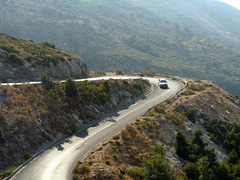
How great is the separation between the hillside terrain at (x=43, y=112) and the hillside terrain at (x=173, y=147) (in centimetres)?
595

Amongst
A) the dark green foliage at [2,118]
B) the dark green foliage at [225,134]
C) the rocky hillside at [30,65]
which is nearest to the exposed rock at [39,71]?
the rocky hillside at [30,65]

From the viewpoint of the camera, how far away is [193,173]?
A: 62.4 feet

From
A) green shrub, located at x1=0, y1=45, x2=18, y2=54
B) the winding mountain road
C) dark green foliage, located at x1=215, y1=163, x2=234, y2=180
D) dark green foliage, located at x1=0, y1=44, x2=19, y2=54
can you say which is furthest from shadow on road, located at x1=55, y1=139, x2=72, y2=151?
green shrub, located at x1=0, y1=45, x2=18, y2=54

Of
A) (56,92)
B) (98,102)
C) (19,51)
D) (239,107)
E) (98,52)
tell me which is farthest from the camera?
(98,52)

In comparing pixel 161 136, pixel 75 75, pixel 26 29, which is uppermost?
pixel 161 136

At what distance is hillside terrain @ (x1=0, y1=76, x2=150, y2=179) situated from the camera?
18.7m

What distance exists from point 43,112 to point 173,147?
51.4ft

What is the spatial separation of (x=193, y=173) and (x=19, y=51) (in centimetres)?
3612

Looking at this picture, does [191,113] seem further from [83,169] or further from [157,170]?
[83,169]

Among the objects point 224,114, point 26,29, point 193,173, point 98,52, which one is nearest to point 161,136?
point 193,173

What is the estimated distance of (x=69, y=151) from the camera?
19.7m

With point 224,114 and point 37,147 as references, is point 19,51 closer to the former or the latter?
A: point 37,147

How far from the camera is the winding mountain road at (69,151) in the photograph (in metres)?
16.0

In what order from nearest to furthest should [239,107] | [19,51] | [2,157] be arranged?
[2,157], [19,51], [239,107]
